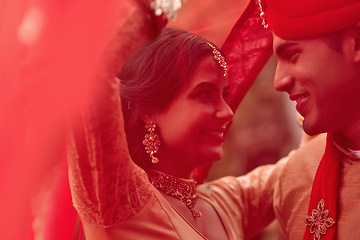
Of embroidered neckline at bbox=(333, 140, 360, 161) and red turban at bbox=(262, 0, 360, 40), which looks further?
embroidered neckline at bbox=(333, 140, 360, 161)

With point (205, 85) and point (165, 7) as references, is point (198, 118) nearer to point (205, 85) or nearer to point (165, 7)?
point (205, 85)

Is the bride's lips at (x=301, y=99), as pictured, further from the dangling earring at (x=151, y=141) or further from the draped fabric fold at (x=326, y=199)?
the dangling earring at (x=151, y=141)

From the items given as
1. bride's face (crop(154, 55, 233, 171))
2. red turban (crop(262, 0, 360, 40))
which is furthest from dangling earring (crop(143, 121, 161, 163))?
red turban (crop(262, 0, 360, 40))

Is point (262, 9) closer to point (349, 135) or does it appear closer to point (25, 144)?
point (349, 135)

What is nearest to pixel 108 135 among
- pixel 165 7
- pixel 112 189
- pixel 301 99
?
pixel 112 189

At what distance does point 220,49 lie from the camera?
1.66 m

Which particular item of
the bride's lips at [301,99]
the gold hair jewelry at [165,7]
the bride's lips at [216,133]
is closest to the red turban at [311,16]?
the bride's lips at [301,99]

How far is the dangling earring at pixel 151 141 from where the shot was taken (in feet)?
4.94

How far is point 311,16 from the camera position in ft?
4.25

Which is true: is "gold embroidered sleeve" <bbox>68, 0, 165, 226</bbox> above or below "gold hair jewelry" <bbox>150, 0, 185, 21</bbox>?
below

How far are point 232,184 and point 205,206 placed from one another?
0.90 feet

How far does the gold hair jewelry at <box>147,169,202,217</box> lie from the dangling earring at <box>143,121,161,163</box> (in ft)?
0.20

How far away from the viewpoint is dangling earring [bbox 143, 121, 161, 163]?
151 cm

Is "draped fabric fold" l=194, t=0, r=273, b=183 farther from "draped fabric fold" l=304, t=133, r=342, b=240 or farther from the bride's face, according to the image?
"draped fabric fold" l=304, t=133, r=342, b=240
